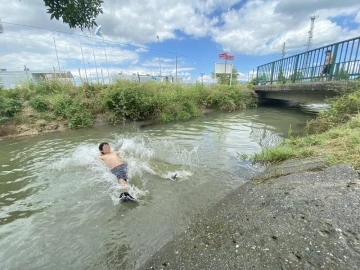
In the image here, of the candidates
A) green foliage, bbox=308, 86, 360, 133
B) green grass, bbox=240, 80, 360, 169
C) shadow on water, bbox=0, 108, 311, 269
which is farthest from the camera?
green foliage, bbox=308, 86, 360, 133

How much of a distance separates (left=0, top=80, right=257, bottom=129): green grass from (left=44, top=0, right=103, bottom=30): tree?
10.1m

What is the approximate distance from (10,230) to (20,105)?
1032cm

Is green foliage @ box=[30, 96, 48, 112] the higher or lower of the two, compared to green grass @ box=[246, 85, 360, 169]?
higher

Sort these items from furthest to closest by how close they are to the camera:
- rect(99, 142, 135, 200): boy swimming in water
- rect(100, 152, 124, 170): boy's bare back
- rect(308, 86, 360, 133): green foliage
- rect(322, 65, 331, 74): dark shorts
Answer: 1. rect(322, 65, 331, 74): dark shorts
2. rect(308, 86, 360, 133): green foliage
3. rect(100, 152, 124, 170): boy's bare back
4. rect(99, 142, 135, 200): boy swimming in water

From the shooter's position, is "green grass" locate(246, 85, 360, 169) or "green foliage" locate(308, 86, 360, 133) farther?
"green foliage" locate(308, 86, 360, 133)

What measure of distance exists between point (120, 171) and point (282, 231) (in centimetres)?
383

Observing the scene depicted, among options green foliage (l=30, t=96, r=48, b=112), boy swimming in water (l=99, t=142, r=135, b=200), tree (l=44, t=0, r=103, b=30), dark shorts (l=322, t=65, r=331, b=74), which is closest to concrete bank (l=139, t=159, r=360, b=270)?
boy swimming in water (l=99, t=142, r=135, b=200)

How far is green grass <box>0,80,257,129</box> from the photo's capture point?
37.8ft

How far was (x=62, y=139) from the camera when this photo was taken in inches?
368

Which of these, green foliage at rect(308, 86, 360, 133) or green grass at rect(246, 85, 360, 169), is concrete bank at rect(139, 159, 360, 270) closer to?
green grass at rect(246, 85, 360, 169)

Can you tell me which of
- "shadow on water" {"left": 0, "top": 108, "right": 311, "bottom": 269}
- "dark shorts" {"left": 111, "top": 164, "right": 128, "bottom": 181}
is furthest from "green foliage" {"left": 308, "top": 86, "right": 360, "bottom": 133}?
"dark shorts" {"left": 111, "top": 164, "right": 128, "bottom": 181}

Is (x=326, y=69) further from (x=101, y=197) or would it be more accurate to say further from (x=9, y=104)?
(x=9, y=104)

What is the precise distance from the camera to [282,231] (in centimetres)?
238

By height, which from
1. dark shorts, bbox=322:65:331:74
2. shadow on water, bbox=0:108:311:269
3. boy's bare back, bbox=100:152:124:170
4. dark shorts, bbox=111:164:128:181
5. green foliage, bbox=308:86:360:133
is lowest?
shadow on water, bbox=0:108:311:269
